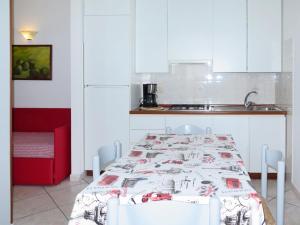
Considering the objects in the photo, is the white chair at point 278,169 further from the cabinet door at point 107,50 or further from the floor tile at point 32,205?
the cabinet door at point 107,50

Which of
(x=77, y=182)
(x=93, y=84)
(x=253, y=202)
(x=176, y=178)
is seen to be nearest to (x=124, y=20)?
(x=93, y=84)

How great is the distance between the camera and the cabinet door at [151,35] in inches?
192

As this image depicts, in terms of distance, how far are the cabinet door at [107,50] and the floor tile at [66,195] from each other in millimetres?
1242

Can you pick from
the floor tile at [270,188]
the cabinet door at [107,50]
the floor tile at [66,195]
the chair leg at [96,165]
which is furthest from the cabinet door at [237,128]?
the chair leg at [96,165]

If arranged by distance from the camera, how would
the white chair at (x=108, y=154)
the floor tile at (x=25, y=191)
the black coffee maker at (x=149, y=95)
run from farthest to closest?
the black coffee maker at (x=149, y=95) < the floor tile at (x=25, y=191) < the white chair at (x=108, y=154)

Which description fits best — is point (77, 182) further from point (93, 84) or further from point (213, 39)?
point (213, 39)

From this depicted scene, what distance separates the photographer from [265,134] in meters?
4.55

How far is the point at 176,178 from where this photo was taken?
1.76 m

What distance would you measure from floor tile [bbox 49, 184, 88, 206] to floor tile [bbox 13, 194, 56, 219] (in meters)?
0.07

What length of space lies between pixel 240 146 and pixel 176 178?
9.82 feet

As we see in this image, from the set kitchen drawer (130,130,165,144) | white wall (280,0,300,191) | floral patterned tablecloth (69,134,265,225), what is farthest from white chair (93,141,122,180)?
white wall (280,0,300,191)

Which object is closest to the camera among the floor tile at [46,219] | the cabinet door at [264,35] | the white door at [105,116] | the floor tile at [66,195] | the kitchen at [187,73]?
the floor tile at [46,219]

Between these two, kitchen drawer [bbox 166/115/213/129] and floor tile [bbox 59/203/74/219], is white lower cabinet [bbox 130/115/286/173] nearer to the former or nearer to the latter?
kitchen drawer [bbox 166/115/213/129]

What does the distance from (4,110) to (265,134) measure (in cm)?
290
